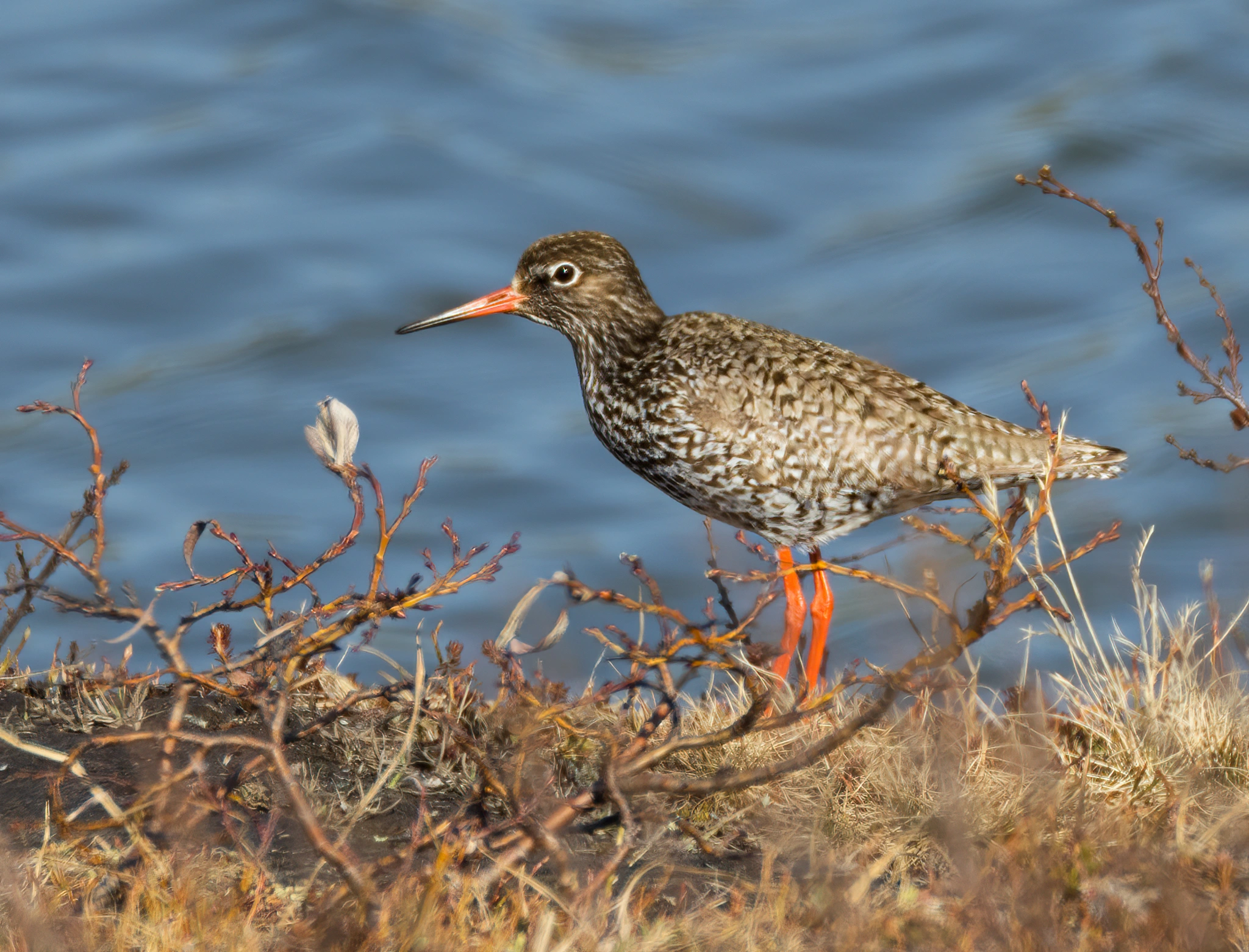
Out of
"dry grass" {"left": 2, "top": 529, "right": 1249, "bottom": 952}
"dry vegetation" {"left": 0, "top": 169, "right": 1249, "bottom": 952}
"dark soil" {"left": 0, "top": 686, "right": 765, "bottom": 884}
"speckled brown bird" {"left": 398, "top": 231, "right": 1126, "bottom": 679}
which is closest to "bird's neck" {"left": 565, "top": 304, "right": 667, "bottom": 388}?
"speckled brown bird" {"left": 398, "top": 231, "right": 1126, "bottom": 679}

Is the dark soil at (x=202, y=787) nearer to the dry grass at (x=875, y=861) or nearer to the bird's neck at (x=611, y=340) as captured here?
the dry grass at (x=875, y=861)

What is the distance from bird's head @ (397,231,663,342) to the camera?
6.57 meters

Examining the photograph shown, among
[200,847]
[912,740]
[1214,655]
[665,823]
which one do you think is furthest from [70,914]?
[1214,655]

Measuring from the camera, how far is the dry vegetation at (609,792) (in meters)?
3.48

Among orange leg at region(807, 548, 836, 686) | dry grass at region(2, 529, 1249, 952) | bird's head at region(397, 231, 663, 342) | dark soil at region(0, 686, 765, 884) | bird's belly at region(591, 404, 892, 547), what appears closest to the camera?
dry grass at region(2, 529, 1249, 952)

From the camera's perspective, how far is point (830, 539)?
6.10 m

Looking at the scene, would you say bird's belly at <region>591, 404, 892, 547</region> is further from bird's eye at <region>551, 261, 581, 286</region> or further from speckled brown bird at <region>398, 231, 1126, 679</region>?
bird's eye at <region>551, 261, 581, 286</region>

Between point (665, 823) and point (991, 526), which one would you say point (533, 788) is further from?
point (991, 526)

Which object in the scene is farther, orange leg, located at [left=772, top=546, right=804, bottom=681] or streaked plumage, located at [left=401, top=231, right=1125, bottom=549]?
orange leg, located at [left=772, top=546, right=804, bottom=681]

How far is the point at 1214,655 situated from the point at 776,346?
217 cm

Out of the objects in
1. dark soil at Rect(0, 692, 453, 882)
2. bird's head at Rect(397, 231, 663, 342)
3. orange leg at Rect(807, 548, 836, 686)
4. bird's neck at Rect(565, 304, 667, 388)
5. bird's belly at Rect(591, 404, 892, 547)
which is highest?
bird's head at Rect(397, 231, 663, 342)

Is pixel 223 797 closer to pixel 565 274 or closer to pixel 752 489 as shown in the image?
pixel 752 489

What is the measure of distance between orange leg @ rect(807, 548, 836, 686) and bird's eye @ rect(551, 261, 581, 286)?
176 cm

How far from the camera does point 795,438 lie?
5.64 metres
